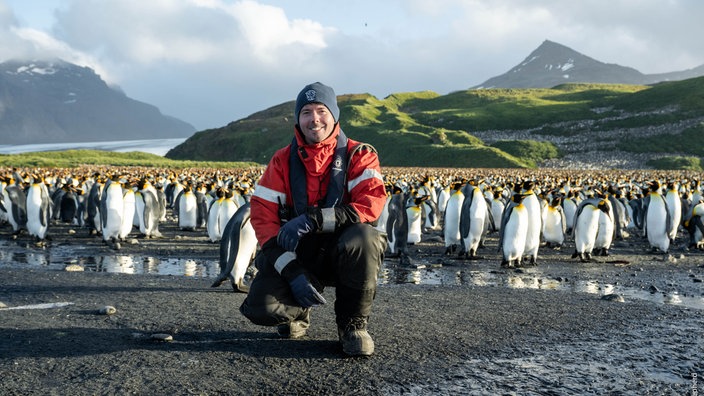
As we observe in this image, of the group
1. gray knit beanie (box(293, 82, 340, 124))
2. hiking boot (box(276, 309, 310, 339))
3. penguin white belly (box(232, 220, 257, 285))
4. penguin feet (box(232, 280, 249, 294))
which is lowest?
penguin feet (box(232, 280, 249, 294))

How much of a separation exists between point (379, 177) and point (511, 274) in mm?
5376

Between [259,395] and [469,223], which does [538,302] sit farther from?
[469,223]

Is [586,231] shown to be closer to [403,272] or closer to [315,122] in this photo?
[403,272]

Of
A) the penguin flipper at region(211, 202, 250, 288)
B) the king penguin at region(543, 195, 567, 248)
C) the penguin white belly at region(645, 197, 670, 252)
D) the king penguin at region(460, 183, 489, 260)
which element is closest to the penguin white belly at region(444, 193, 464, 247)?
the king penguin at region(460, 183, 489, 260)

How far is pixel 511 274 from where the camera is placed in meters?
8.43

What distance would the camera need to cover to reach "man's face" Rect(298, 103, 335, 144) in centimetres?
360

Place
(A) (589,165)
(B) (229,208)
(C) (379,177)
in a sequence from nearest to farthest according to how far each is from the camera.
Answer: (C) (379,177)
(B) (229,208)
(A) (589,165)

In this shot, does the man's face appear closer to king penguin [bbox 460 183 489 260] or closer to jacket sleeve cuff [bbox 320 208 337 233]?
jacket sleeve cuff [bbox 320 208 337 233]

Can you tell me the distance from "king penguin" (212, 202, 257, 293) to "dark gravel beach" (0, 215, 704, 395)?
19 cm

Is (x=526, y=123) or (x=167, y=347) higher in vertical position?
(x=526, y=123)

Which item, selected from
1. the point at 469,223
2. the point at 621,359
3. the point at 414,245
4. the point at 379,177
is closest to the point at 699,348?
the point at 621,359

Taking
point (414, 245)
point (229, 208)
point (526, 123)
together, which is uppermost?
point (526, 123)

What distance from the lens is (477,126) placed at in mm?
84125

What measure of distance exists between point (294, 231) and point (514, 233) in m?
6.51
